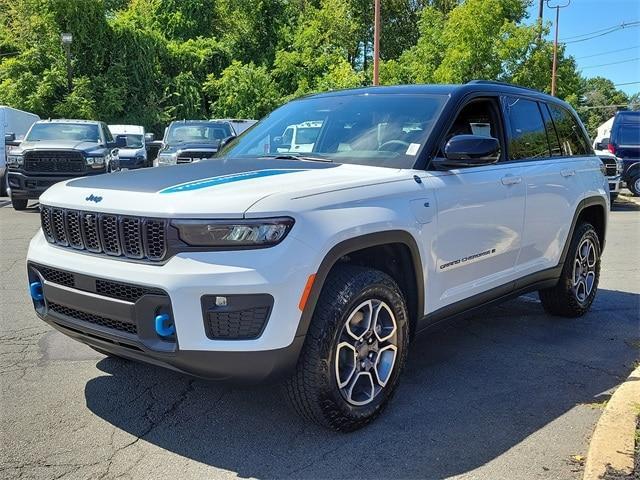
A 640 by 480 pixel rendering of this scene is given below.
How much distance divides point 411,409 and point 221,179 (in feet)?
5.59

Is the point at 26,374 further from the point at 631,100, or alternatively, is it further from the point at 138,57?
the point at 631,100

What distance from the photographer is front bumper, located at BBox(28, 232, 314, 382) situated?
2.79 metres

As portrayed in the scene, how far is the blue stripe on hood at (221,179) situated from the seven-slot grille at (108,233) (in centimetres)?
22

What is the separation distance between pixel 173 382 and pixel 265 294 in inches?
59.8

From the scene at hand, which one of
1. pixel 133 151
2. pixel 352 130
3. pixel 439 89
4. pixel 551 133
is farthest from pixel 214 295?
pixel 133 151

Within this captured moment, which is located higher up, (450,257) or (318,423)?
(450,257)

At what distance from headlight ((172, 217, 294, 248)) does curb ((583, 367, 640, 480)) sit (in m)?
1.83

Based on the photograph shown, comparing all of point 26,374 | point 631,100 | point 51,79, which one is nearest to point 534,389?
point 26,374

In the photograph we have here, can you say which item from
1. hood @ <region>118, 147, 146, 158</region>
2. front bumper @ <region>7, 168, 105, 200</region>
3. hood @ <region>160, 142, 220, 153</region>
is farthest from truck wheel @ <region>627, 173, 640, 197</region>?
front bumper @ <region>7, 168, 105, 200</region>

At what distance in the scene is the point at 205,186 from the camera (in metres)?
3.10

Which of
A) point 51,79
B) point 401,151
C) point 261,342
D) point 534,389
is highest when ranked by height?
point 51,79

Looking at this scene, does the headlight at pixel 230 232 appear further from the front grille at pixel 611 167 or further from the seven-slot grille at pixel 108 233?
the front grille at pixel 611 167

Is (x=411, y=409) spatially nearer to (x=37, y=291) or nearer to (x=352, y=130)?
(x=352, y=130)

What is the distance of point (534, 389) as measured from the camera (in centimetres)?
406
